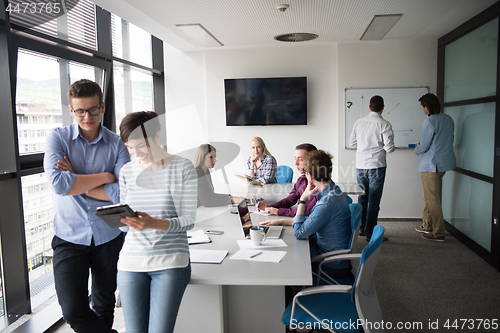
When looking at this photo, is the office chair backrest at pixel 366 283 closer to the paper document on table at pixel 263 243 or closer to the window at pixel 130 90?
the paper document on table at pixel 263 243

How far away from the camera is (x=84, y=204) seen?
2039 mm

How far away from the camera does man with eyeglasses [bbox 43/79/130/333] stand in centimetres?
190

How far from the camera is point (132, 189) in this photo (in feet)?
5.82

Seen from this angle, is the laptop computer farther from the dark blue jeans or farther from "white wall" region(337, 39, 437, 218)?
"white wall" region(337, 39, 437, 218)

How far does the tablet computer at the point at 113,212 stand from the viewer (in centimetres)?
151

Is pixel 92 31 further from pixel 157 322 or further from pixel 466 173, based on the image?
pixel 466 173

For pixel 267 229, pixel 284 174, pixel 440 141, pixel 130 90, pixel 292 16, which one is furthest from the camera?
pixel 130 90

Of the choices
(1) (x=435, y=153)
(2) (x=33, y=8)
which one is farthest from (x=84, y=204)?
(1) (x=435, y=153)

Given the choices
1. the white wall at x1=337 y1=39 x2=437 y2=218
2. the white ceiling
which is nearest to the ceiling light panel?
the white ceiling

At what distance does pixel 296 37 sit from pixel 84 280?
14.6 ft

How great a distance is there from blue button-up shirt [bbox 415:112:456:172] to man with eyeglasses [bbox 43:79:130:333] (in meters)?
3.83

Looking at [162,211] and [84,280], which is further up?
[162,211]

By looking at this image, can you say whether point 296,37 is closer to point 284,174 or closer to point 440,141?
point 284,174

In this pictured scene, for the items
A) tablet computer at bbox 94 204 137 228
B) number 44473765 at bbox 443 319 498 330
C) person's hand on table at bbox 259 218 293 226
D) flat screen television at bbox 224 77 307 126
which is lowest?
number 44473765 at bbox 443 319 498 330
